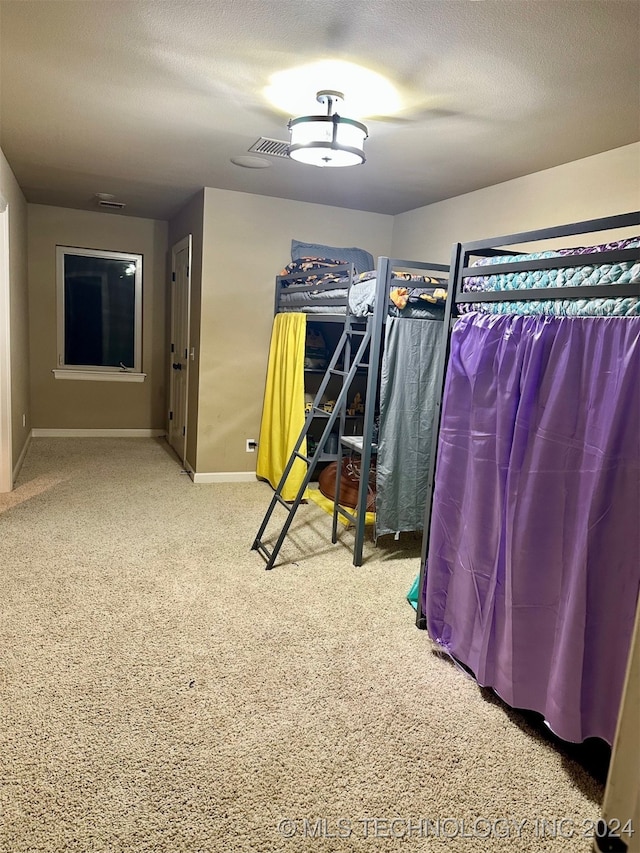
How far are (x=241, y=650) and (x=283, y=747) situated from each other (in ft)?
1.94

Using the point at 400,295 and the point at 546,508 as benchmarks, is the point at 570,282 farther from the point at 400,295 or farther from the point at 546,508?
the point at 400,295

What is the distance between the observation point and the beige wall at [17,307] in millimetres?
4281

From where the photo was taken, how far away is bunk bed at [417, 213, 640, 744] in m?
1.67

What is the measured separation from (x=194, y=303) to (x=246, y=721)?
3.75 meters

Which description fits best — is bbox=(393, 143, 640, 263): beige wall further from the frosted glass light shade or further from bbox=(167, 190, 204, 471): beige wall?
bbox=(167, 190, 204, 471): beige wall

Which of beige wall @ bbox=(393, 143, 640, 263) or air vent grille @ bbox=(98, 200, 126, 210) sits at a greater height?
air vent grille @ bbox=(98, 200, 126, 210)

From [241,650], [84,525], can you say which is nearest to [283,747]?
[241,650]

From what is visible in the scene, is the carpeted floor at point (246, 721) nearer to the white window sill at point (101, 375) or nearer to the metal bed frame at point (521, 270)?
the metal bed frame at point (521, 270)

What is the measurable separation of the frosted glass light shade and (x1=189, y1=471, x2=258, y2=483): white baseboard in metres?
2.89

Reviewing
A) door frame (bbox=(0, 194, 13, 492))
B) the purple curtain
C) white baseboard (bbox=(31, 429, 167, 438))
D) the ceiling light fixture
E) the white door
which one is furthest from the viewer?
white baseboard (bbox=(31, 429, 167, 438))

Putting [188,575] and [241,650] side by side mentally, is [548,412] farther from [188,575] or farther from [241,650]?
[188,575]

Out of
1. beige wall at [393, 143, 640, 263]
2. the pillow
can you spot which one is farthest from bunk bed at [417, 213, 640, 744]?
the pillow

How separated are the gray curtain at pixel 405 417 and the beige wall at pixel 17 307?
9.72ft

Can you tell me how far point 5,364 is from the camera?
416cm
